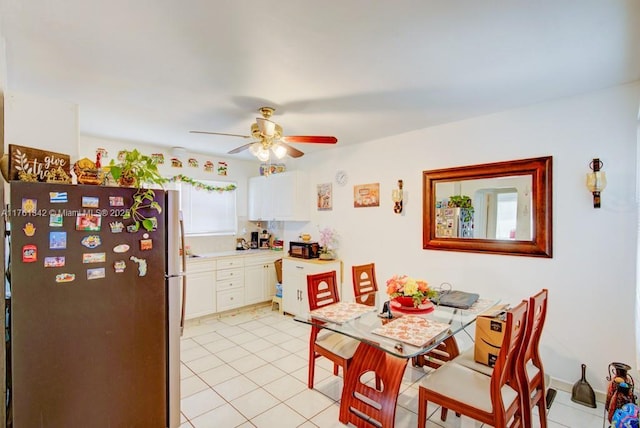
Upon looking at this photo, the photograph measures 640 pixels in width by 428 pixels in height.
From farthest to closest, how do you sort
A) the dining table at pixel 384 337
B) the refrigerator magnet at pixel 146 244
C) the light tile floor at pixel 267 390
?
the light tile floor at pixel 267 390 → the dining table at pixel 384 337 → the refrigerator magnet at pixel 146 244

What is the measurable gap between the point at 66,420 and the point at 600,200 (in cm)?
Result: 371

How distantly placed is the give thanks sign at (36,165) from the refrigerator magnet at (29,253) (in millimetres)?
328

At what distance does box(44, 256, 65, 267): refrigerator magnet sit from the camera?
4.79 ft

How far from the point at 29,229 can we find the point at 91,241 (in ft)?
0.78

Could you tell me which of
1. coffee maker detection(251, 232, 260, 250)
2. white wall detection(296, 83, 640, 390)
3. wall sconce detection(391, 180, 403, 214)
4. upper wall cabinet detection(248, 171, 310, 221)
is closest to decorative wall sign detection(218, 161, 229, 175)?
upper wall cabinet detection(248, 171, 310, 221)

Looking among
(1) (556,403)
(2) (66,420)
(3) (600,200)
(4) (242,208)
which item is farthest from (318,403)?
(4) (242,208)

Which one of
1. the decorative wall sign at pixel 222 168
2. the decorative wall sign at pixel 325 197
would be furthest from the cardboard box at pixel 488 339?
the decorative wall sign at pixel 222 168

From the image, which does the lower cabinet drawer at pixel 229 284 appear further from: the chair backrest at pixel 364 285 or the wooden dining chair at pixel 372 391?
the wooden dining chair at pixel 372 391

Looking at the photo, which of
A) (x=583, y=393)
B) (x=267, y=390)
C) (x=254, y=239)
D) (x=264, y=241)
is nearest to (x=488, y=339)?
(x=583, y=393)

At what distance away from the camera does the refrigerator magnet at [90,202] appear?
1557 mm

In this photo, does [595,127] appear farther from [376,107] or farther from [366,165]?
[366,165]

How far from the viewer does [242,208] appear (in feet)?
17.6

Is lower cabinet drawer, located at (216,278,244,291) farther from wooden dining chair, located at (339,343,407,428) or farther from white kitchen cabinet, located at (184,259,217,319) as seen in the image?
wooden dining chair, located at (339,343,407,428)

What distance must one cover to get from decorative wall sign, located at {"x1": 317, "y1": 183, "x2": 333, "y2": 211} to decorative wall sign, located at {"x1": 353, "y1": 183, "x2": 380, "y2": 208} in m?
0.46
